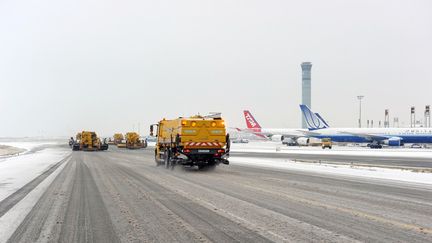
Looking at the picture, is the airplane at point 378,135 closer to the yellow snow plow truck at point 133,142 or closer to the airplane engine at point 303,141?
the airplane engine at point 303,141

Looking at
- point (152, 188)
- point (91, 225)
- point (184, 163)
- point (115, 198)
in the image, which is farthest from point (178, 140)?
point (91, 225)

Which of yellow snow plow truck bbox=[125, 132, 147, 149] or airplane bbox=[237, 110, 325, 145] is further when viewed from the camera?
airplane bbox=[237, 110, 325, 145]

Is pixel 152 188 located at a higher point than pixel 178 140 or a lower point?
lower

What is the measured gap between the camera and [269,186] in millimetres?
15414

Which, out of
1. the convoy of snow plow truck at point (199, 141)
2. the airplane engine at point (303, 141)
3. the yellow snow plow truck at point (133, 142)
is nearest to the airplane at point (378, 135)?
the airplane engine at point (303, 141)

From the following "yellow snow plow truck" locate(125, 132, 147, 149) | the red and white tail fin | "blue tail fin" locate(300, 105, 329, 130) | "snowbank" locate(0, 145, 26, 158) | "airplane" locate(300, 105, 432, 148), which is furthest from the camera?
the red and white tail fin

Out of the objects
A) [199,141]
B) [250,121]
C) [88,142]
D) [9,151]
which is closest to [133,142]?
[88,142]

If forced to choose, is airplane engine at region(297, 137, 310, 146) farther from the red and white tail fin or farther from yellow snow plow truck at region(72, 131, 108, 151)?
yellow snow plow truck at region(72, 131, 108, 151)

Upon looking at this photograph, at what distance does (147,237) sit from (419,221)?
5267 mm

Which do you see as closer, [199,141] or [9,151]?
[199,141]

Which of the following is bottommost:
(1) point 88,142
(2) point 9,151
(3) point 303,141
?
(2) point 9,151

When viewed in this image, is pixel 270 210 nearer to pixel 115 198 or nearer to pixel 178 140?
pixel 115 198

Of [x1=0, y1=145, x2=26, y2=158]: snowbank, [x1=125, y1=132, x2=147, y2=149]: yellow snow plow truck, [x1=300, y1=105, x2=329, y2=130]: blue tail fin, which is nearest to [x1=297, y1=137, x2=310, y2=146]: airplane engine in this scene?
[x1=300, y1=105, x2=329, y2=130]: blue tail fin

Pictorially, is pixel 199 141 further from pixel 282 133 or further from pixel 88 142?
pixel 282 133
